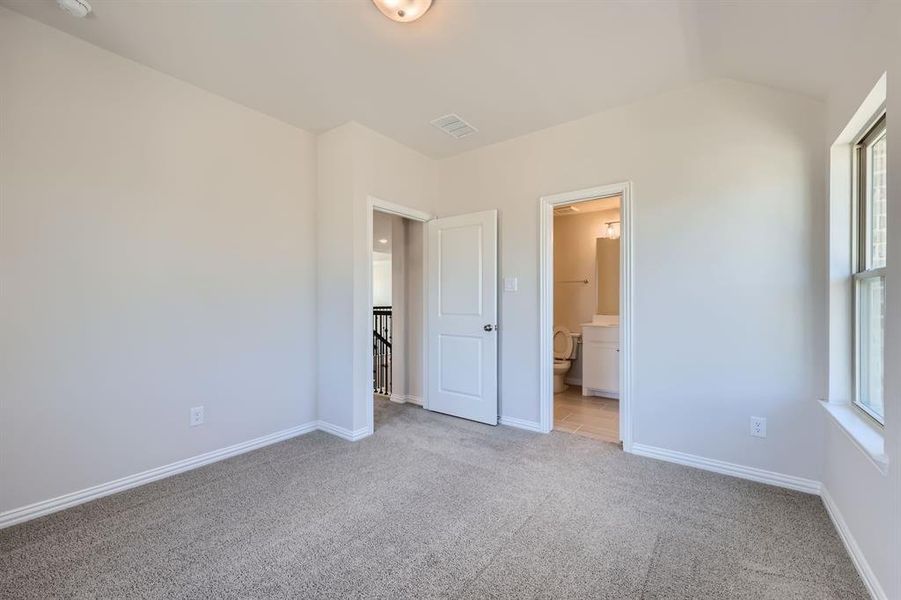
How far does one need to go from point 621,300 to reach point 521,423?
1350 millimetres

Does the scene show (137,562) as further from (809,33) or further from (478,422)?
(809,33)

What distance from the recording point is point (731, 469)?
8.39ft

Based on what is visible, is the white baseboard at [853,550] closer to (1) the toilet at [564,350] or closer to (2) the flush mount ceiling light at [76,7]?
(1) the toilet at [564,350]

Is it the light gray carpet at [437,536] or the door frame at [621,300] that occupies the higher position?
the door frame at [621,300]

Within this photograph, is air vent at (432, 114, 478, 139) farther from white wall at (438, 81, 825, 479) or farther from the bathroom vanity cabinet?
the bathroom vanity cabinet

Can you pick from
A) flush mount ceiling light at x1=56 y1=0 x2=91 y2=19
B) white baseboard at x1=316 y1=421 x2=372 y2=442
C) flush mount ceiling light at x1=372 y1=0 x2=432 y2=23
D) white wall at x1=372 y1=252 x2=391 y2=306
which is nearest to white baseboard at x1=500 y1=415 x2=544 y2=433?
white baseboard at x1=316 y1=421 x2=372 y2=442

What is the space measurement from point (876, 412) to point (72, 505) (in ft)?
13.5

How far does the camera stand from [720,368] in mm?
2596

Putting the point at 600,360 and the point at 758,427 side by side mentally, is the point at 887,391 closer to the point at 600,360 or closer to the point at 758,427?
the point at 758,427

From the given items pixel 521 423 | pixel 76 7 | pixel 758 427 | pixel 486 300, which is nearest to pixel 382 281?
pixel 486 300

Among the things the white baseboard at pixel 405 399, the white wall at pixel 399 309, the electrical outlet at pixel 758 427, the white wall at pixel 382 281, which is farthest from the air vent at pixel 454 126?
the white wall at pixel 382 281

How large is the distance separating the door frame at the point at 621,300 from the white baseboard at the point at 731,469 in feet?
0.49

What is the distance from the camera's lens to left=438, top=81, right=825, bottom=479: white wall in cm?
235

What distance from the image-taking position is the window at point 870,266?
1.90 meters
